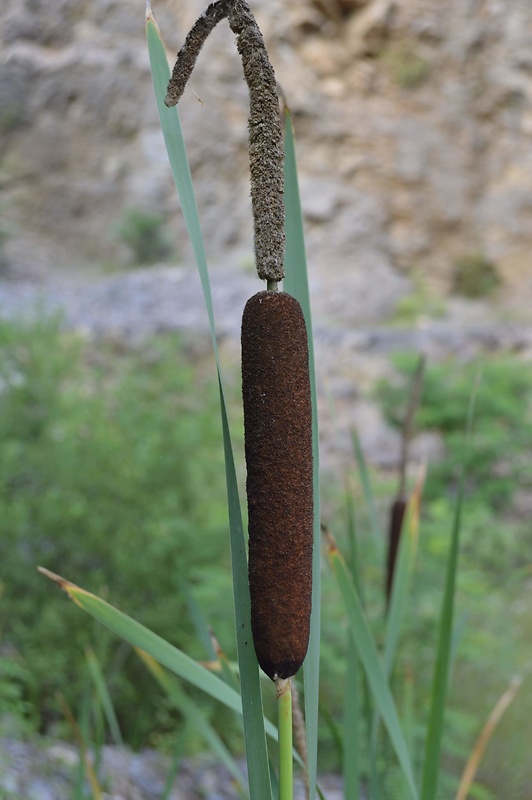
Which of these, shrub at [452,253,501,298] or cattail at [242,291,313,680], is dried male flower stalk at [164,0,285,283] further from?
shrub at [452,253,501,298]

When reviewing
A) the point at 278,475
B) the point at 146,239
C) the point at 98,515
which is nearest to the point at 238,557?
the point at 278,475

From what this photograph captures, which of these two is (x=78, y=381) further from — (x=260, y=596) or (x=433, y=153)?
(x=433, y=153)

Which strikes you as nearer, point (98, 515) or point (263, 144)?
point (263, 144)

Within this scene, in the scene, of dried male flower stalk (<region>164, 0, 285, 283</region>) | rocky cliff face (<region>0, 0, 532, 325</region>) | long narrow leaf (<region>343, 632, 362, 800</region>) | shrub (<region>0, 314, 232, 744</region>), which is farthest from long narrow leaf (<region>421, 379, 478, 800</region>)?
rocky cliff face (<region>0, 0, 532, 325</region>)

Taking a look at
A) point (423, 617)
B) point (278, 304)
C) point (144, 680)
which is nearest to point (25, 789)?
point (144, 680)

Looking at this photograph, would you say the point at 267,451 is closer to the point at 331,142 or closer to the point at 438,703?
the point at 438,703

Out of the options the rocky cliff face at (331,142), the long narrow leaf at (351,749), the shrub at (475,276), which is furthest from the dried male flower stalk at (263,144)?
the shrub at (475,276)

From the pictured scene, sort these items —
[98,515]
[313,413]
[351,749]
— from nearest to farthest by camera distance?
[313,413] < [351,749] < [98,515]
